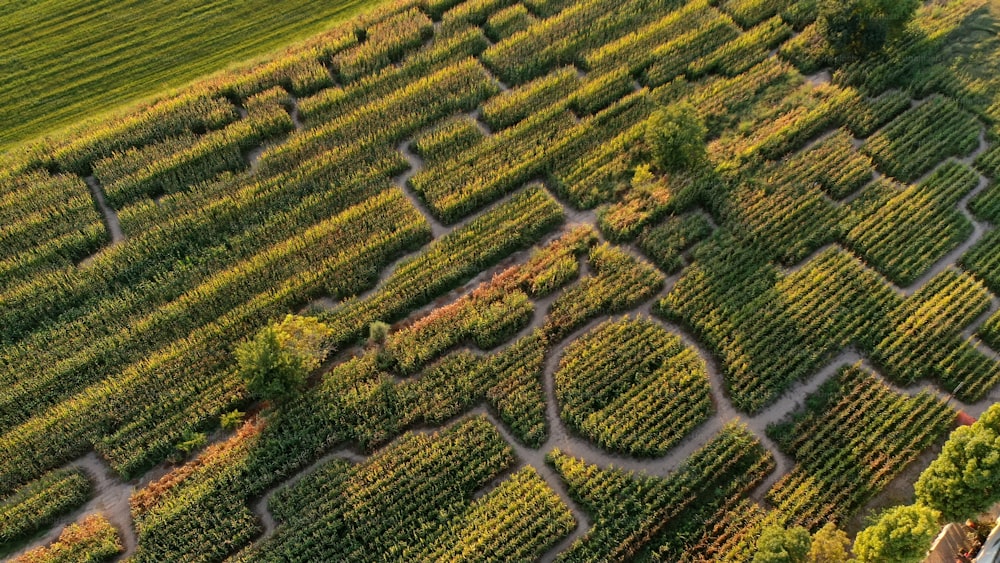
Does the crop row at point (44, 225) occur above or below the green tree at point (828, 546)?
above

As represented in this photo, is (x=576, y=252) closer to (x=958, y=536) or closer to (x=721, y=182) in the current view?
(x=721, y=182)

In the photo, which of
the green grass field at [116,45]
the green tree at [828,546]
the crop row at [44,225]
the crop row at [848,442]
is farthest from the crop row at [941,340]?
the crop row at [44,225]

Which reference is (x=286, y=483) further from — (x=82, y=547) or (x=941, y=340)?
(x=941, y=340)

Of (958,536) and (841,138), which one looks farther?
(841,138)

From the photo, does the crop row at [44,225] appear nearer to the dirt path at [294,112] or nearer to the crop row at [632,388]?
the dirt path at [294,112]

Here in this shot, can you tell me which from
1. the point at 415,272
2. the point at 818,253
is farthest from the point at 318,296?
the point at 818,253

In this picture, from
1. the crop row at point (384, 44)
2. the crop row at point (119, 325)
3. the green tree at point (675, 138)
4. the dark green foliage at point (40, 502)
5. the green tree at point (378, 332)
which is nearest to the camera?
the dark green foliage at point (40, 502)
